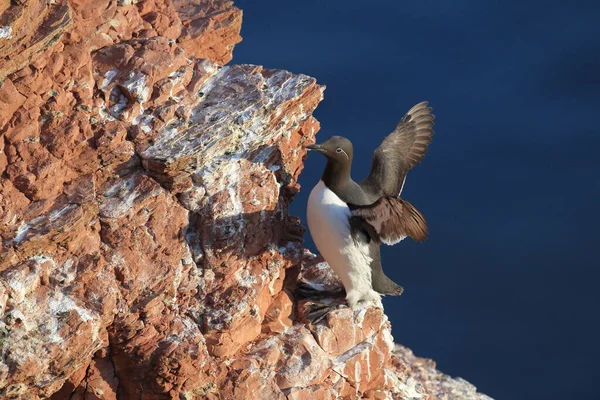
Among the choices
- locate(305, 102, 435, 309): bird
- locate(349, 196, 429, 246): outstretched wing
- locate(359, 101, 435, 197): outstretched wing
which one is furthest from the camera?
locate(359, 101, 435, 197): outstretched wing

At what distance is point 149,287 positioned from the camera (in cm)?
953

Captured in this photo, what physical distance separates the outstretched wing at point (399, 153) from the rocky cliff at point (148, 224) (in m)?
1.06

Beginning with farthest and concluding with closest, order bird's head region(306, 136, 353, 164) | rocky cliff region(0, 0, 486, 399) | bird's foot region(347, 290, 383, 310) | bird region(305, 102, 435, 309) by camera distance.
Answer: bird's foot region(347, 290, 383, 310), bird's head region(306, 136, 353, 164), bird region(305, 102, 435, 309), rocky cliff region(0, 0, 486, 399)

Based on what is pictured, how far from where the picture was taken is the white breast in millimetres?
10781

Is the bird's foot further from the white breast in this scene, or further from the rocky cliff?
the rocky cliff

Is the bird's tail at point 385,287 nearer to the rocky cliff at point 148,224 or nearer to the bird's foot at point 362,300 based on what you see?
the bird's foot at point 362,300

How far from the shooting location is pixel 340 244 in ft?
35.4

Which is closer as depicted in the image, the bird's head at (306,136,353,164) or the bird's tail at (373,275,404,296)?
the bird's head at (306,136,353,164)

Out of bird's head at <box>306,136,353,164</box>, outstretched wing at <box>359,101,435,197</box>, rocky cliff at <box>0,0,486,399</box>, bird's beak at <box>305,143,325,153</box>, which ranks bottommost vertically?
rocky cliff at <box>0,0,486,399</box>

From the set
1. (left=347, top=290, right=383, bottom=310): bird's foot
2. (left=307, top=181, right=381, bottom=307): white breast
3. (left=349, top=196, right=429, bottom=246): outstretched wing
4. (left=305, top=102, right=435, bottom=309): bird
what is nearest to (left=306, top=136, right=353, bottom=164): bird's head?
(left=305, top=102, right=435, bottom=309): bird

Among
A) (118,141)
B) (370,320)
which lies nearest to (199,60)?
(118,141)

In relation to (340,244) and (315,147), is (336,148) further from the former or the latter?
(340,244)

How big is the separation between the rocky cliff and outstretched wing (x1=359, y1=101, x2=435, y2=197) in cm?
106

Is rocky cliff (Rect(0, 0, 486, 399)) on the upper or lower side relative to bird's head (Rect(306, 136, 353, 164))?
lower
